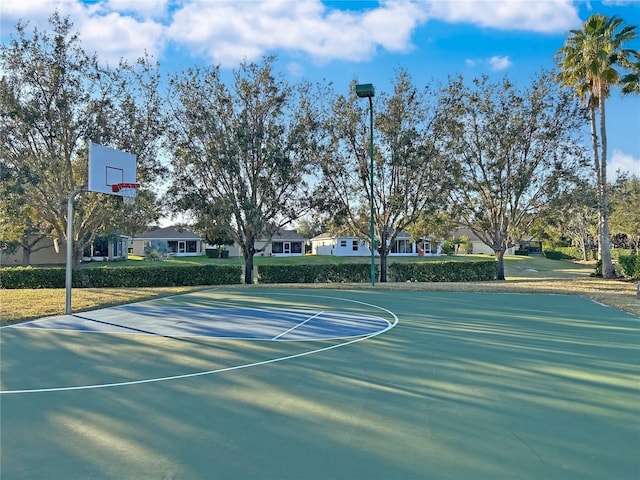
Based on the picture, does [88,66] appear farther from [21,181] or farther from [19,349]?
[19,349]

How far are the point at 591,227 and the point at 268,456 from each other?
146ft

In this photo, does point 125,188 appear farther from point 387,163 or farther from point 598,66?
point 598,66

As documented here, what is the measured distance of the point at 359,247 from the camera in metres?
46.1

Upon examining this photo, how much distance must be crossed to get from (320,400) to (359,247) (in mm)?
41473

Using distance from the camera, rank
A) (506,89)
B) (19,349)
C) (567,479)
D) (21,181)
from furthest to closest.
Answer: (506,89) < (21,181) < (19,349) < (567,479)

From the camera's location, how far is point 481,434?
3.98 meters

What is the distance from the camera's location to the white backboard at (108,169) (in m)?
12.2

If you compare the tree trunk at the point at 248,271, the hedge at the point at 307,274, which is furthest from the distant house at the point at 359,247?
the tree trunk at the point at 248,271

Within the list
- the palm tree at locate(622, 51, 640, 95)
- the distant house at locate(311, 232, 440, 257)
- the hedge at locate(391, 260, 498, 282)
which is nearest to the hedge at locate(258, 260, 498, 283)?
the hedge at locate(391, 260, 498, 282)

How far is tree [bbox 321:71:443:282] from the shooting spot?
2005 cm

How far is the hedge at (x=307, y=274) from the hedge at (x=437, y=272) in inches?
92.4

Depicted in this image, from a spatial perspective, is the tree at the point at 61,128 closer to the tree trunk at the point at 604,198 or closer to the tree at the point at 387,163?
the tree at the point at 387,163

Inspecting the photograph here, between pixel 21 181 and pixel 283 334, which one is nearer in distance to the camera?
pixel 283 334

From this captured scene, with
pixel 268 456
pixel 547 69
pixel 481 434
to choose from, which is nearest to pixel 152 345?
pixel 268 456
